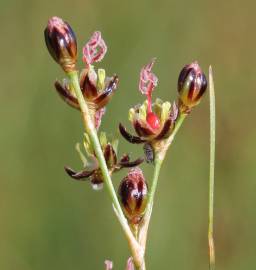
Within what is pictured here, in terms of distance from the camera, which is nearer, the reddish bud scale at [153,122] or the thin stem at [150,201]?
the thin stem at [150,201]

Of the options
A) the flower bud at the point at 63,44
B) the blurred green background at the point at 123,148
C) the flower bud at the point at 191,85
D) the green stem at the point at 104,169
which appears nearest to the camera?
the green stem at the point at 104,169

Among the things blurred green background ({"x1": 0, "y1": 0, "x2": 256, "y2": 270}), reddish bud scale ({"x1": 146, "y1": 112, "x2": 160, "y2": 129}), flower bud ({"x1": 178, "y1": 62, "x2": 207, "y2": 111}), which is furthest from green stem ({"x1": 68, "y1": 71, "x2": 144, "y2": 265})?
blurred green background ({"x1": 0, "y1": 0, "x2": 256, "y2": 270})

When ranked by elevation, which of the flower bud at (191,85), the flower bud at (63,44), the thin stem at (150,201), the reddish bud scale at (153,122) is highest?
the flower bud at (63,44)

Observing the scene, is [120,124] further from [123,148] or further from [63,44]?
[123,148]

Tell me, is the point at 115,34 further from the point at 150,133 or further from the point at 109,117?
the point at 150,133

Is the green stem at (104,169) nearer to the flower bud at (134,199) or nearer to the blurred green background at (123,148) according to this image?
the flower bud at (134,199)

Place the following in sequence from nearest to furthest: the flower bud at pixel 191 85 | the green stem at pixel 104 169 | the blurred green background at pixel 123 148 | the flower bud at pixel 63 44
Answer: the green stem at pixel 104 169
the flower bud at pixel 63 44
the flower bud at pixel 191 85
the blurred green background at pixel 123 148

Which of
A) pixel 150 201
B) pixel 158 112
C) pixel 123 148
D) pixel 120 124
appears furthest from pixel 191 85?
pixel 123 148

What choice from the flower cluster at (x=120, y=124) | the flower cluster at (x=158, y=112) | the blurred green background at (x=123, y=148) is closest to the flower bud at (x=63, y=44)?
the flower cluster at (x=120, y=124)
